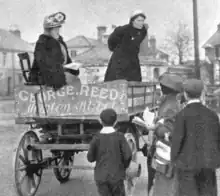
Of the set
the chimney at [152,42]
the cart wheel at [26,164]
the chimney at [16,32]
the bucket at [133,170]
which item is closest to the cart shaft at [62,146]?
the cart wheel at [26,164]

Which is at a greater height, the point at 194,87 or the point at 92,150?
the point at 194,87

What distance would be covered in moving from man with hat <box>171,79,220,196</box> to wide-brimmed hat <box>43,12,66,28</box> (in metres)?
2.51

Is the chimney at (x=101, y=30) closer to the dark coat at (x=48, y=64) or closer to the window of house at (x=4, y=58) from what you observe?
the window of house at (x=4, y=58)

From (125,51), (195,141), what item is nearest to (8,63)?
(125,51)

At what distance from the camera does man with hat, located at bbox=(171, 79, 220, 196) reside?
346 cm

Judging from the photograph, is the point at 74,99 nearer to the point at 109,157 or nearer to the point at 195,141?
the point at 109,157

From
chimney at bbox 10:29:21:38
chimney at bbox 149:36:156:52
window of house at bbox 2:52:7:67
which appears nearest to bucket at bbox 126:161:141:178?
window of house at bbox 2:52:7:67

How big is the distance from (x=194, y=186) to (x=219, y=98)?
18.6 m

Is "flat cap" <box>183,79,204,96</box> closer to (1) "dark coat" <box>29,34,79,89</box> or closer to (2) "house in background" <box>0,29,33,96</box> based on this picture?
(1) "dark coat" <box>29,34,79,89</box>

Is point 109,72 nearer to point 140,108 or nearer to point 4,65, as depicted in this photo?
point 140,108

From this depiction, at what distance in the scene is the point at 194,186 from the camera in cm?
354

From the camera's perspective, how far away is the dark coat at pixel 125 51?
6035 millimetres

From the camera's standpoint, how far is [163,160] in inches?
149

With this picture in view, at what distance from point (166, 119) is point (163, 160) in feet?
1.32
